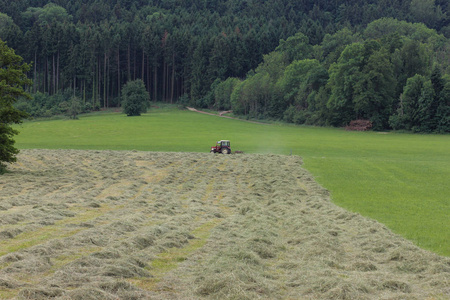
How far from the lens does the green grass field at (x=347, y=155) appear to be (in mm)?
17156

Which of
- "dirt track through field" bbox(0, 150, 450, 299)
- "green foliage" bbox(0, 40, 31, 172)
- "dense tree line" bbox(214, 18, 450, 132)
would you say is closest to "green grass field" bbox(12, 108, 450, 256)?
"dirt track through field" bbox(0, 150, 450, 299)

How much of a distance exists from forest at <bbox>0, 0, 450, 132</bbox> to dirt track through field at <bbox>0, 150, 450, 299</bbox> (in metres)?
67.4

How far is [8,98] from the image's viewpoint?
3080 cm

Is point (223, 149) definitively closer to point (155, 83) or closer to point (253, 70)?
point (155, 83)

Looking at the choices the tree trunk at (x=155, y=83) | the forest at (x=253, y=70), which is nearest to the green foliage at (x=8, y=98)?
the forest at (x=253, y=70)

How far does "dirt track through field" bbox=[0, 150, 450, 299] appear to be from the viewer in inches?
342

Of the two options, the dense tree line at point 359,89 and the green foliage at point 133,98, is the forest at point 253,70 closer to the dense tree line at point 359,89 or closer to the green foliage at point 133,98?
the dense tree line at point 359,89

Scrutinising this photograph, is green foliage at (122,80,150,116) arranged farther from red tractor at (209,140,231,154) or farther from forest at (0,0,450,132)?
red tractor at (209,140,231,154)

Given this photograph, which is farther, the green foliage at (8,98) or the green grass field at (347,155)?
the green foliage at (8,98)

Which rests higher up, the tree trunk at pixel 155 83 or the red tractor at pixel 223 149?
the tree trunk at pixel 155 83

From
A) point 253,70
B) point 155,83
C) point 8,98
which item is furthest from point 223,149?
point 253,70

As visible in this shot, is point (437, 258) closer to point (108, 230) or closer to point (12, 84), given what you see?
point (108, 230)

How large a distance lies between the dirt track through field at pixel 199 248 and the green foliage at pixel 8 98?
233 inches

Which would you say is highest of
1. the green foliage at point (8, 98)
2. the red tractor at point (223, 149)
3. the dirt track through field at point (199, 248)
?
the green foliage at point (8, 98)
